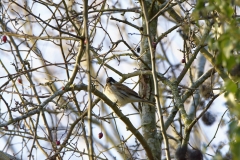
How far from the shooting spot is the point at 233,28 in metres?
2.32

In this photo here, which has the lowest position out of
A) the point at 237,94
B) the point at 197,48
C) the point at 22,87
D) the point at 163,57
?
the point at 237,94

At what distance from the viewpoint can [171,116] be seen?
5.95m

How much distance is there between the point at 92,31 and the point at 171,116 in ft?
4.66

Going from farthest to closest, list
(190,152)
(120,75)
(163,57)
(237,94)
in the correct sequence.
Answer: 1. (163,57)
2. (120,75)
3. (190,152)
4. (237,94)

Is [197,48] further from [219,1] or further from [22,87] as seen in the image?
[219,1]

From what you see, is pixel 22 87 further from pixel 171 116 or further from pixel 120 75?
pixel 171 116

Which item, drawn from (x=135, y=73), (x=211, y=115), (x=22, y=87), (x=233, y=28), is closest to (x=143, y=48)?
(x=135, y=73)

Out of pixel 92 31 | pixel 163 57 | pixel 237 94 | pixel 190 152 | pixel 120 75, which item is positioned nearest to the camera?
pixel 237 94

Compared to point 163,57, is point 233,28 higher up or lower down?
lower down

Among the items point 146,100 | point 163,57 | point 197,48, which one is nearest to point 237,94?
point 197,48

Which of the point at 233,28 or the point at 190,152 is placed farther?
the point at 190,152

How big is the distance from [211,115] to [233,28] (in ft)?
12.4

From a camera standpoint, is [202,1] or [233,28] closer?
[233,28]

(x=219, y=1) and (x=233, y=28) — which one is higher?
(x=219, y=1)
